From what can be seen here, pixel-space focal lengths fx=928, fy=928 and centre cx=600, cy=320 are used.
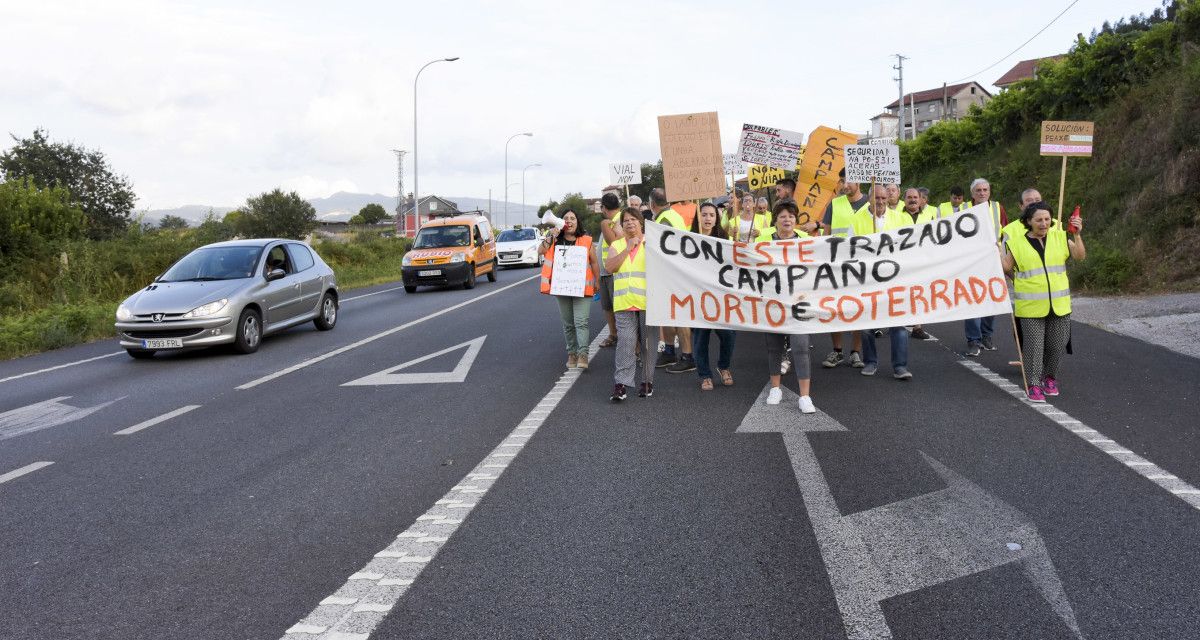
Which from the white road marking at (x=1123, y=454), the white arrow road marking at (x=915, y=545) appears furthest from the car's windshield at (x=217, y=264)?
the white road marking at (x=1123, y=454)

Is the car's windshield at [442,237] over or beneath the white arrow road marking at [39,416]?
over

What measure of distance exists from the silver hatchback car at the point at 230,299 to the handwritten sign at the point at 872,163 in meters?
7.93

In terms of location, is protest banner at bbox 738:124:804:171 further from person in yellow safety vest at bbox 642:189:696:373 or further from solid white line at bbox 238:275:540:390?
solid white line at bbox 238:275:540:390

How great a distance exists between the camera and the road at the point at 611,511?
3562 millimetres

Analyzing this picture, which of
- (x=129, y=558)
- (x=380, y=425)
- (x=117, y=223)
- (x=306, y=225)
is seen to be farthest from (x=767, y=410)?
(x=306, y=225)

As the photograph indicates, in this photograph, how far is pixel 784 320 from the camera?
7832mm

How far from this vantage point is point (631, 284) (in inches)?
318

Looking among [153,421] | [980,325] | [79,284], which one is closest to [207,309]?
[153,421]

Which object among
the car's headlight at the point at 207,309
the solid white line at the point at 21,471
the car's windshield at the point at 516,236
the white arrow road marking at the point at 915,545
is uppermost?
the car's windshield at the point at 516,236

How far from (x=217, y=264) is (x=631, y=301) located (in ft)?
25.8

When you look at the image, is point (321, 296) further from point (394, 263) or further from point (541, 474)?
point (394, 263)

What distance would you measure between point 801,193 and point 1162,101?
36.8 ft

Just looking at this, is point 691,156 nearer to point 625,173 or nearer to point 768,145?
point 768,145

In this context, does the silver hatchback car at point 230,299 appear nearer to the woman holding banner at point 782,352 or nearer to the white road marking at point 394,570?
the woman holding banner at point 782,352
